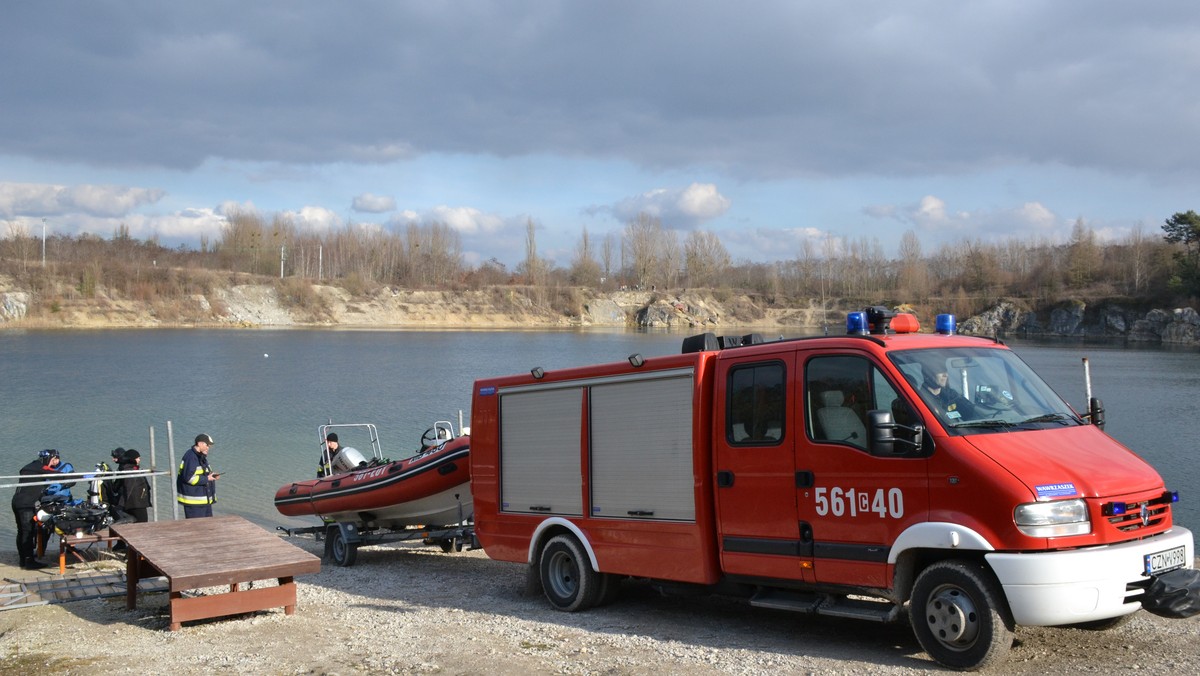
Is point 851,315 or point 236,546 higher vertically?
point 851,315

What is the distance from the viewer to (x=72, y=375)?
5228 centimetres

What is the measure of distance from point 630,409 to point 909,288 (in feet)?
317

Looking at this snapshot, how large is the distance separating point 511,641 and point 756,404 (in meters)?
2.81

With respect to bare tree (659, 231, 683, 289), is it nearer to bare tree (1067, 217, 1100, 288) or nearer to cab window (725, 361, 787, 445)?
bare tree (1067, 217, 1100, 288)

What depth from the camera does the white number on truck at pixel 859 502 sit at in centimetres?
695

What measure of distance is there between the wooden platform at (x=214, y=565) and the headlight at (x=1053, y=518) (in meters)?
6.04

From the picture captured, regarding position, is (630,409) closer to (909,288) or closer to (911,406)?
(911,406)

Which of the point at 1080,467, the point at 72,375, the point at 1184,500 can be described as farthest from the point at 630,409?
the point at 72,375

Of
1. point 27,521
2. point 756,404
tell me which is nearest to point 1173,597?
point 756,404

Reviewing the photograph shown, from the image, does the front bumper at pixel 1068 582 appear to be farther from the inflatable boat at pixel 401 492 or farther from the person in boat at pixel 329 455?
the person in boat at pixel 329 455

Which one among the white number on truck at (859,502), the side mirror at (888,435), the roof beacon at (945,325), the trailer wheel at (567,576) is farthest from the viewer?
the trailer wheel at (567,576)

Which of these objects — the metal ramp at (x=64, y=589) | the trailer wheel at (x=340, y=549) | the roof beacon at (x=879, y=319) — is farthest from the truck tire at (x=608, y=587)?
the trailer wheel at (x=340, y=549)

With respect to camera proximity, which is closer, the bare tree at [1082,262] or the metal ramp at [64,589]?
the metal ramp at [64,589]

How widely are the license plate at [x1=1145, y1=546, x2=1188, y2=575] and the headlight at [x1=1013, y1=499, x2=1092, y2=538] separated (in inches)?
20.8
